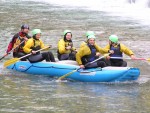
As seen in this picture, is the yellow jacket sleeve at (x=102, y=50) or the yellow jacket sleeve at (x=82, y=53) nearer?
the yellow jacket sleeve at (x=82, y=53)

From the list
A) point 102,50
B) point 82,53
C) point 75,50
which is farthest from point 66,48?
point 102,50

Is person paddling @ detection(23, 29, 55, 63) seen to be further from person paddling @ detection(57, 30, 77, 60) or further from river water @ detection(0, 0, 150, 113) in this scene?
river water @ detection(0, 0, 150, 113)

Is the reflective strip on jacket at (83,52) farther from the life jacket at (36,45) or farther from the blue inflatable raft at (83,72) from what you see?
the life jacket at (36,45)

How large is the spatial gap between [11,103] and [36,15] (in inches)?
784

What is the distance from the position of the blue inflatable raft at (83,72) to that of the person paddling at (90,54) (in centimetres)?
15

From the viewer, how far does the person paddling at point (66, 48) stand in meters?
13.5

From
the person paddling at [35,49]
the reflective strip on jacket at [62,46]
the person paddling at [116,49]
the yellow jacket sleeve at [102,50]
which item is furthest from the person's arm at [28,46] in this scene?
the person paddling at [116,49]

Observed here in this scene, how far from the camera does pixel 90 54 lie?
12539 mm

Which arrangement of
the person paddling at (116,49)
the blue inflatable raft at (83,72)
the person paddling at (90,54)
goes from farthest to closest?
the person paddling at (116,49), the person paddling at (90,54), the blue inflatable raft at (83,72)

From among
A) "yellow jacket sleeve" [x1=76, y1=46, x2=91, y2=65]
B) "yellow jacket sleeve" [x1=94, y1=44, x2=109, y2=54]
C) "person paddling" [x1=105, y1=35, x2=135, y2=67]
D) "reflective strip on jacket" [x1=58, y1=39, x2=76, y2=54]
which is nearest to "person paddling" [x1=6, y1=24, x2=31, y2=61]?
"reflective strip on jacket" [x1=58, y1=39, x2=76, y2=54]

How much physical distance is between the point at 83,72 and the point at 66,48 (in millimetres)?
1325

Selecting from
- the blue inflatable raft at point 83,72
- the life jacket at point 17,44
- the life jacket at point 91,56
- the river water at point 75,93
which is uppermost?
the life jacket at point 17,44

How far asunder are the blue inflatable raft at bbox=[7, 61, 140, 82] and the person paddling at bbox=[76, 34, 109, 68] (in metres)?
0.15

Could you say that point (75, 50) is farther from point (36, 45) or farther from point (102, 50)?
point (102, 50)
